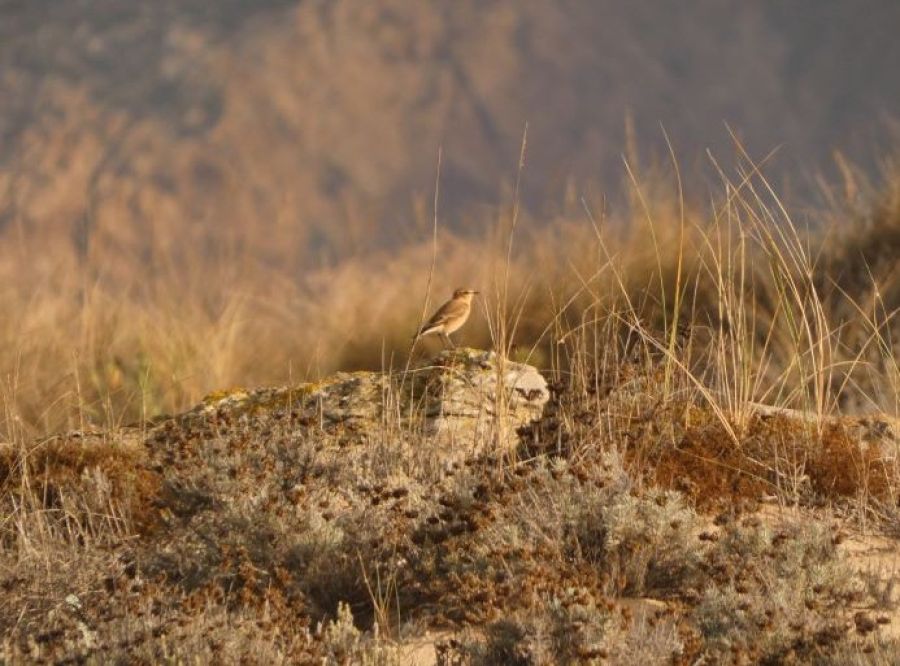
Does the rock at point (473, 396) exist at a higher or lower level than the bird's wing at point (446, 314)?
lower

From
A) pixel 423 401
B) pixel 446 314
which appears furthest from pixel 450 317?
pixel 423 401

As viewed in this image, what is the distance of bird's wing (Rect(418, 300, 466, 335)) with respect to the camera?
6.46m

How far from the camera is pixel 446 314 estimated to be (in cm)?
650

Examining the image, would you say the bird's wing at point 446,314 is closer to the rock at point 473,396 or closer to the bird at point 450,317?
the bird at point 450,317

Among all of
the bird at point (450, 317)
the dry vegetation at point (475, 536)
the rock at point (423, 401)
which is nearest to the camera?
the dry vegetation at point (475, 536)

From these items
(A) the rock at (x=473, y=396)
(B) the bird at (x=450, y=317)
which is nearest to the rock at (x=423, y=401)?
(A) the rock at (x=473, y=396)

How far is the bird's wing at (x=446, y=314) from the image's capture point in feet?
21.2

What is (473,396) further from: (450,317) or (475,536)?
(475,536)

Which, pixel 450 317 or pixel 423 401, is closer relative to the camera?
pixel 423 401

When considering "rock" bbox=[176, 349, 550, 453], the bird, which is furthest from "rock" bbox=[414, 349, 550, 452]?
the bird

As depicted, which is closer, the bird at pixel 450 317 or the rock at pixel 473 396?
the rock at pixel 473 396

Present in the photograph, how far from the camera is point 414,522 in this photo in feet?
14.8

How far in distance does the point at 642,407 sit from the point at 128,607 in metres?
2.79

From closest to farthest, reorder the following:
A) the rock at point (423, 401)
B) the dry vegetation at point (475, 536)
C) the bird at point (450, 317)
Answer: the dry vegetation at point (475, 536), the rock at point (423, 401), the bird at point (450, 317)
